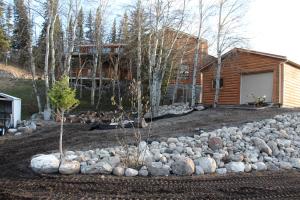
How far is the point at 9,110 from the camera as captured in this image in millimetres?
17172

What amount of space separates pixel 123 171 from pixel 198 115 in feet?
25.2

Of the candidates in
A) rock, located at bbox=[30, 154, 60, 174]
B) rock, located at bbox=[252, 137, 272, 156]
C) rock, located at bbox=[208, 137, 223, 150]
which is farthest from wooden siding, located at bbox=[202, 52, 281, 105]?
rock, located at bbox=[30, 154, 60, 174]

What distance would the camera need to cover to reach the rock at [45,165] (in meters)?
6.22

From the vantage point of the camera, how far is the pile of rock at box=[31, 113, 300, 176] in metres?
6.28

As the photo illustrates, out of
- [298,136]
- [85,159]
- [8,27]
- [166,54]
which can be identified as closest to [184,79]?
[166,54]

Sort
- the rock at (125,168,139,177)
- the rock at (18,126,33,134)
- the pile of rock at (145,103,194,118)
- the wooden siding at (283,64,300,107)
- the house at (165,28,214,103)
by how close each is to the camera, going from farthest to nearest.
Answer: the house at (165,28,214,103) → the wooden siding at (283,64,300,107) → the pile of rock at (145,103,194,118) → the rock at (18,126,33,134) → the rock at (125,168,139,177)

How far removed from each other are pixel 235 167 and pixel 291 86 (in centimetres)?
1293

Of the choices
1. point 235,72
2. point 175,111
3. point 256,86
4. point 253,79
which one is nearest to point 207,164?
point 175,111

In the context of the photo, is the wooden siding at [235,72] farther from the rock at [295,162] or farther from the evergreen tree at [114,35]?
the evergreen tree at [114,35]

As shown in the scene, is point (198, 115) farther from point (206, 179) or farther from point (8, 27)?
point (8, 27)

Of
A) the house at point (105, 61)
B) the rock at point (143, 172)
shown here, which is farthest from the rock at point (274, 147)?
the house at point (105, 61)

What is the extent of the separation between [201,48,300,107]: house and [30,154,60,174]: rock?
43.7 feet

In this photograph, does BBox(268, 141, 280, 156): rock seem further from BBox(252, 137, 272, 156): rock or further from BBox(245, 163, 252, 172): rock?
BBox(245, 163, 252, 172): rock

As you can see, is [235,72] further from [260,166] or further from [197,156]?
[197,156]
